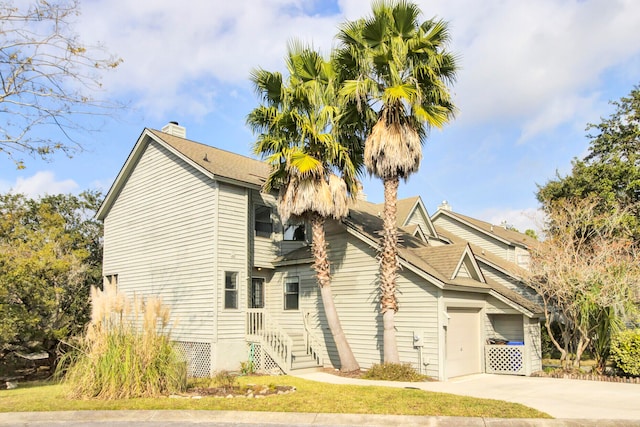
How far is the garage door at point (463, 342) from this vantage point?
50.6ft

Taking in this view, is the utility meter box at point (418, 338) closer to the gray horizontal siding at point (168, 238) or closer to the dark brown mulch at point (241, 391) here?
the dark brown mulch at point (241, 391)

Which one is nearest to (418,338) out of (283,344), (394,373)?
(394,373)

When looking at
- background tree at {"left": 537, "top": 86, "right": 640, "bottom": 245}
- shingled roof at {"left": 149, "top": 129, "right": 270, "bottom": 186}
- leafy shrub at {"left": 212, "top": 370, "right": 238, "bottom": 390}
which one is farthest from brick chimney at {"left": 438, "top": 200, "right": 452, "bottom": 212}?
leafy shrub at {"left": 212, "top": 370, "right": 238, "bottom": 390}

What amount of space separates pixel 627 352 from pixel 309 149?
11.1 metres

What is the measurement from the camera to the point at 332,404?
973cm

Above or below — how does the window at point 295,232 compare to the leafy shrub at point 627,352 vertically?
above

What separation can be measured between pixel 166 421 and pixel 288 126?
386 inches

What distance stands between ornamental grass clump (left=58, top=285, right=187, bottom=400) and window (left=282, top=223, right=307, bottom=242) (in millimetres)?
9245

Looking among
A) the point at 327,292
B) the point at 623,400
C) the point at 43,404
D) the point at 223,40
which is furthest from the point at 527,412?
the point at 223,40

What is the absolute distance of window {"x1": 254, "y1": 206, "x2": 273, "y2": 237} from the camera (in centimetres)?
1905

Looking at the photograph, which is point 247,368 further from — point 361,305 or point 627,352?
point 627,352

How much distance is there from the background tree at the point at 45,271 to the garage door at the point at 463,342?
49.6 feet

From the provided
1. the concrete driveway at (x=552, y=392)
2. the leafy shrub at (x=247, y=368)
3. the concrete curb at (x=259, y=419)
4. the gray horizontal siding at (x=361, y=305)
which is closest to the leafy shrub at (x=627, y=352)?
the concrete driveway at (x=552, y=392)

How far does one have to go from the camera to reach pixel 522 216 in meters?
20.2
